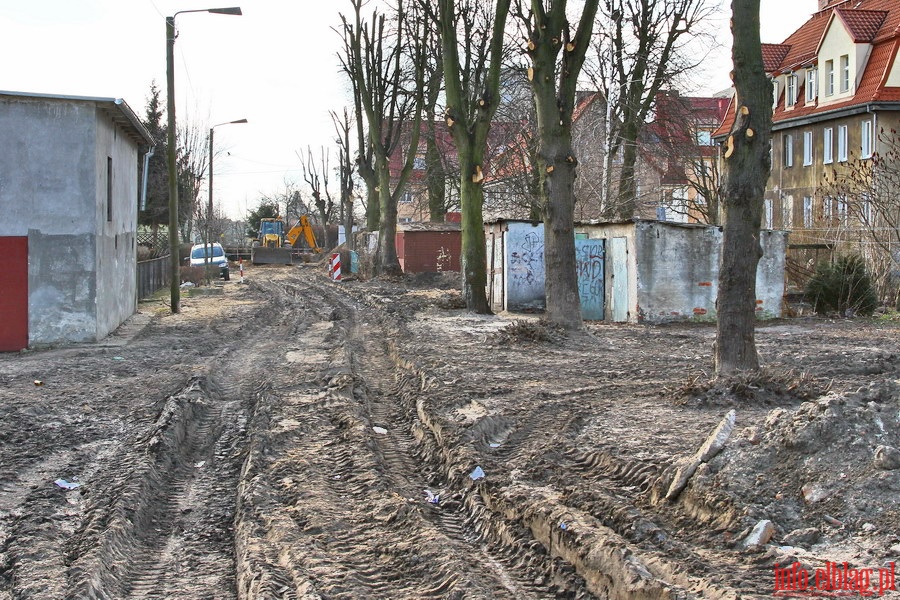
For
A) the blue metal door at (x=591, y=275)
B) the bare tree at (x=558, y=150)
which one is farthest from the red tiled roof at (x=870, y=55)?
the bare tree at (x=558, y=150)

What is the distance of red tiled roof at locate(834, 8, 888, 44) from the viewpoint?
1313 inches

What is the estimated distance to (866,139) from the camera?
32.9 metres

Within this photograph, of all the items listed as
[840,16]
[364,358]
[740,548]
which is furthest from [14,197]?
[840,16]

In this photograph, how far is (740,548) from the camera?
5395 millimetres

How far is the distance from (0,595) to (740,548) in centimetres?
427

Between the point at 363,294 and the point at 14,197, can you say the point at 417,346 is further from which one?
the point at 363,294

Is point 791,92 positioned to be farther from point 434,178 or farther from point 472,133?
point 472,133

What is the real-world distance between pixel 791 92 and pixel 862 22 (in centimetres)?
510

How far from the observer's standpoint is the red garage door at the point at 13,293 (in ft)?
56.4

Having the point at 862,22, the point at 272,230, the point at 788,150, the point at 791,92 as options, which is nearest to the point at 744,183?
the point at 862,22

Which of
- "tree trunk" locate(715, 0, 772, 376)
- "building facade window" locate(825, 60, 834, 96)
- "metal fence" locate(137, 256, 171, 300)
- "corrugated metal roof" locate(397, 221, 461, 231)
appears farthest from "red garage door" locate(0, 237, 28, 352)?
"building facade window" locate(825, 60, 834, 96)

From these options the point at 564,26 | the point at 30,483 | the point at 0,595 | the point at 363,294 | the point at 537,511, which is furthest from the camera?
the point at 363,294

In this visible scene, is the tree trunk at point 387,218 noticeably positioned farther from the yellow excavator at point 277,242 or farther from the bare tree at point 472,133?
the yellow excavator at point 277,242

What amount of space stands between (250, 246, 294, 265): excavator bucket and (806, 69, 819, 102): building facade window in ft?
110
